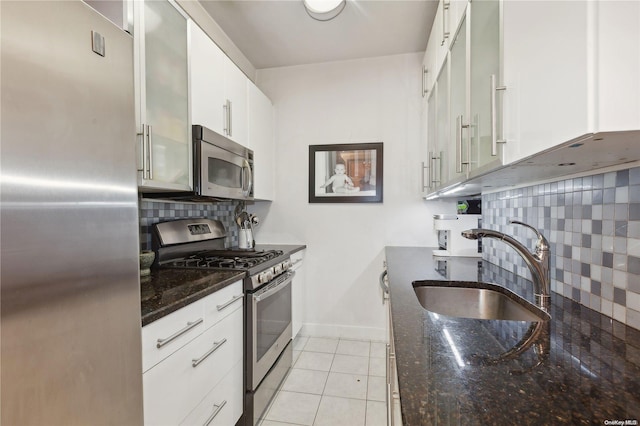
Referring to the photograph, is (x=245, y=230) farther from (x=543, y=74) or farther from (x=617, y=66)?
(x=617, y=66)

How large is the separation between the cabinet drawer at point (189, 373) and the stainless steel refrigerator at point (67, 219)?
13cm

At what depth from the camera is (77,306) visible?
71 cm

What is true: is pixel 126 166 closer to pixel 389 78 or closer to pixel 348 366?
pixel 348 366

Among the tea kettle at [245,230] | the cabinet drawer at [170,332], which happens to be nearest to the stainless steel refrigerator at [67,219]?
the cabinet drawer at [170,332]

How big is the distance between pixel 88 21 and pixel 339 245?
7.93ft

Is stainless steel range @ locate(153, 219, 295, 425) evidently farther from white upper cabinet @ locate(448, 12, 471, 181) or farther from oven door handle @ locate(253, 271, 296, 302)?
white upper cabinet @ locate(448, 12, 471, 181)

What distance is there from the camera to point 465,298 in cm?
139

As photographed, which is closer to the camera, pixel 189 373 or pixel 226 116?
pixel 189 373

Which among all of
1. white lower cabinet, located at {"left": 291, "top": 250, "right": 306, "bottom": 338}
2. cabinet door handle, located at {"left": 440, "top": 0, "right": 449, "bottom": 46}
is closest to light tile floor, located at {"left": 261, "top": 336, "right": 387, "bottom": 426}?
white lower cabinet, located at {"left": 291, "top": 250, "right": 306, "bottom": 338}

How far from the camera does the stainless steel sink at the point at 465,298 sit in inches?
51.9

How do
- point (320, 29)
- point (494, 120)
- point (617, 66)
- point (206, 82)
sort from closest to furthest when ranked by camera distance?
point (617, 66), point (494, 120), point (206, 82), point (320, 29)

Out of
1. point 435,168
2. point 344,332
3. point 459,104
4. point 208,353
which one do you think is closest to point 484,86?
point 459,104

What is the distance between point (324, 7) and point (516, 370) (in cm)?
226

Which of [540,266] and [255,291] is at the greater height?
[540,266]
